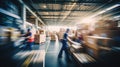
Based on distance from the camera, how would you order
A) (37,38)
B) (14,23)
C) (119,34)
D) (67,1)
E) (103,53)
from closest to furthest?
(103,53), (119,34), (14,23), (67,1), (37,38)

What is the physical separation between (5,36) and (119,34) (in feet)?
13.7

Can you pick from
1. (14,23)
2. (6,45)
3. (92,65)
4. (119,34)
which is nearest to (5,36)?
(6,45)

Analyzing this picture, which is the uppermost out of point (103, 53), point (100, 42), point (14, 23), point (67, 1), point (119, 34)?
point (67, 1)

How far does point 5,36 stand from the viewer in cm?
396

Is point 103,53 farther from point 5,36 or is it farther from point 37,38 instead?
point 37,38

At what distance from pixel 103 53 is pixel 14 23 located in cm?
374

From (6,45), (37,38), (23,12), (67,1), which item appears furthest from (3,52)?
(37,38)

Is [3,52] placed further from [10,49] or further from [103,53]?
[103,53]

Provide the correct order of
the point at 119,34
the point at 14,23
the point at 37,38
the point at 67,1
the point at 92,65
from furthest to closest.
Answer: the point at 37,38
the point at 67,1
the point at 14,23
the point at 119,34
the point at 92,65

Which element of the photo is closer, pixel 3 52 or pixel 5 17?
pixel 3 52

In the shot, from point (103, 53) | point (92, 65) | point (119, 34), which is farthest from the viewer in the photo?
point (119, 34)

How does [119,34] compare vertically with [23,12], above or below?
below

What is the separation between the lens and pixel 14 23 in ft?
15.8

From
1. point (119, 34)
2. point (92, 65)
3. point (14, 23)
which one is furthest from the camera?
point (14, 23)
